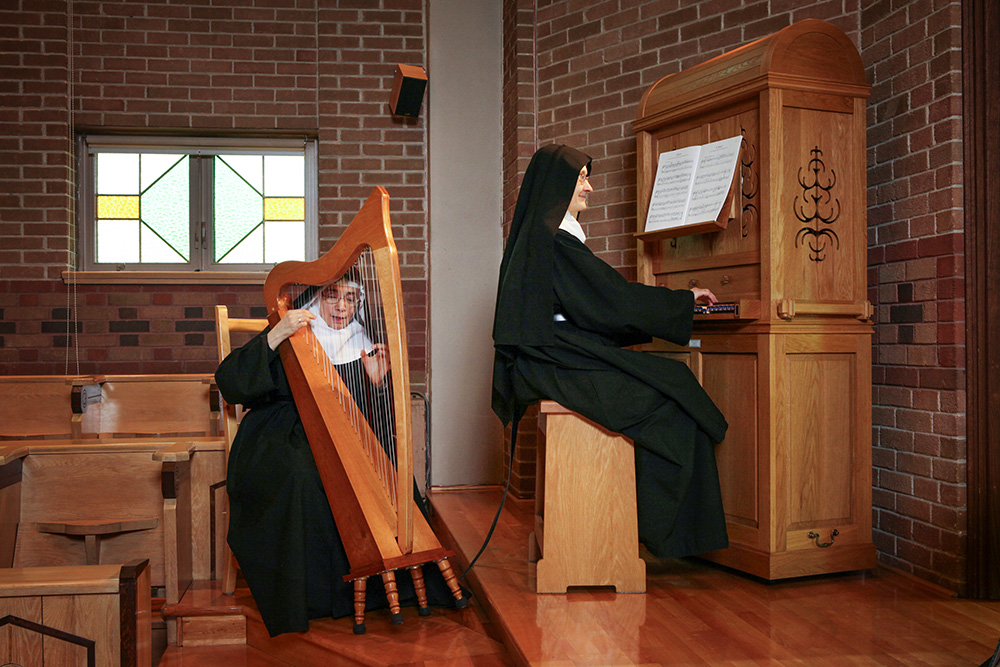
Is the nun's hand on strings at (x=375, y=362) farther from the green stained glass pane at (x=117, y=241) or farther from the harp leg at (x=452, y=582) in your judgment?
the green stained glass pane at (x=117, y=241)

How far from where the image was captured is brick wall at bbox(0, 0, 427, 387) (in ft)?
15.4

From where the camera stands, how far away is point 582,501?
8.68 ft

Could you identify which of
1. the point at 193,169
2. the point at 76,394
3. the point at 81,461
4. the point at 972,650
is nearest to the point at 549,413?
the point at 972,650

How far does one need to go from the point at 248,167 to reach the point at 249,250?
0.54m

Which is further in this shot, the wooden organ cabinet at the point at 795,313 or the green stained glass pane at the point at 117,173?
the green stained glass pane at the point at 117,173

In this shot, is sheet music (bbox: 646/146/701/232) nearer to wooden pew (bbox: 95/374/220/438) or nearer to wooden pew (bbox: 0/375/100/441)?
wooden pew (bbox: 95/374/220/438)

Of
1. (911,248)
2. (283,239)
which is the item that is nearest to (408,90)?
(283,239)

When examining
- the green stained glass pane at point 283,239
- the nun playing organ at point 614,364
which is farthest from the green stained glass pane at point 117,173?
the nun playing organ at point 614,364

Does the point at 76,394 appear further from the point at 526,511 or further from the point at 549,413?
the point at 549,413

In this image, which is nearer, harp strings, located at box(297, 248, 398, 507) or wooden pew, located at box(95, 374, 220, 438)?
harp strings, located at box(297, 248, 398, 507)

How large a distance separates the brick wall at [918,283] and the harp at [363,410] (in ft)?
5.57

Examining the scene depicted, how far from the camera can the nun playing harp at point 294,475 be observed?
2.79 meters

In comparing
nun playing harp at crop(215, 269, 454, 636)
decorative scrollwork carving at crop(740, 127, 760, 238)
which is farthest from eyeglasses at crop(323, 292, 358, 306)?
decorative scrollwork carving at crop(740, 127, 760, 238)

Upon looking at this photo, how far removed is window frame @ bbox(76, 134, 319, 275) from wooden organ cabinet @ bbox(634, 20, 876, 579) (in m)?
2.85
